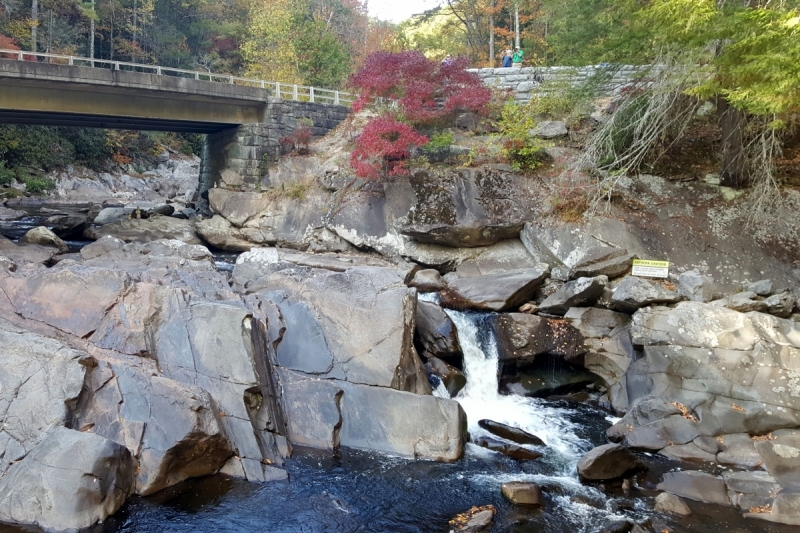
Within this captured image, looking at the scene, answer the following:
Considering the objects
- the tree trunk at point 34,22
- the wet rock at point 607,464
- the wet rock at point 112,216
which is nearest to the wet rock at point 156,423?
the wet rock at point 607,464

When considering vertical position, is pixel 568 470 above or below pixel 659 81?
below

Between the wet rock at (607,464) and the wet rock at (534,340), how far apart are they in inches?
143

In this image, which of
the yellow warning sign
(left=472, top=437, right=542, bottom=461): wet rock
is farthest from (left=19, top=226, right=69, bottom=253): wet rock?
the yellow warning sign

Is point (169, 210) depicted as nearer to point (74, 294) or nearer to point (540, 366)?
point (74, 294)

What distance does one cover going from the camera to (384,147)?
58.3ft

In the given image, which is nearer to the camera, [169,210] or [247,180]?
[247,180]

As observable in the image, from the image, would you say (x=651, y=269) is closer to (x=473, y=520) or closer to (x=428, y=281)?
(x=428, y=281)

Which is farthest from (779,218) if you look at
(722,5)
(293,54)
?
(293,54)

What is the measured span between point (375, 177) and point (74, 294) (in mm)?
10397

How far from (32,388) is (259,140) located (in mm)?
15469

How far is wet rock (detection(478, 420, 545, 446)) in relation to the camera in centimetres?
983

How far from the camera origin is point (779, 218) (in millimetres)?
14469

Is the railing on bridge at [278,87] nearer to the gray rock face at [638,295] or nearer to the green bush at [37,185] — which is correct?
the green bush at [37,185]

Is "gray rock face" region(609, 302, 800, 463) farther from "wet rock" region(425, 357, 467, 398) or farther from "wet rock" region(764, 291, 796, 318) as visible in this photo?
"wet rock" region(425, 357, 467, 398)
